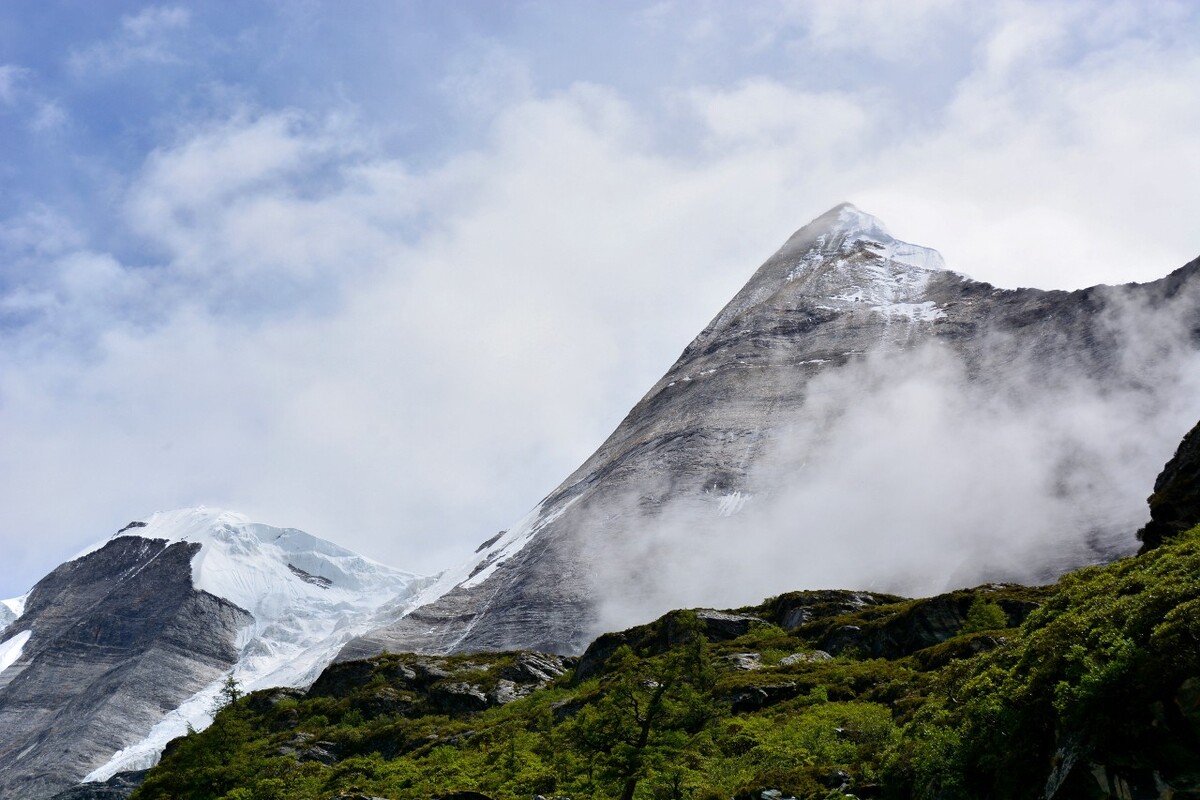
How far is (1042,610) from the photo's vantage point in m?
28.9

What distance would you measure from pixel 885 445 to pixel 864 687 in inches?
5710

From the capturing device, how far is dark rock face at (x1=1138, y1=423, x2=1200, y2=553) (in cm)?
3900

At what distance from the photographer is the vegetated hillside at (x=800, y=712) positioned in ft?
61.7

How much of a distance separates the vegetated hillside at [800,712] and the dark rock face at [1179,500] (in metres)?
7.81

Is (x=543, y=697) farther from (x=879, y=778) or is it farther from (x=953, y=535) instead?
(x=953, y=535)

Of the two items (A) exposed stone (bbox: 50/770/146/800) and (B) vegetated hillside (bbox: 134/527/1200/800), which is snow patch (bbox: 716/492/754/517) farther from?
(A) exposed stone (bbox: 50/770/146/800)

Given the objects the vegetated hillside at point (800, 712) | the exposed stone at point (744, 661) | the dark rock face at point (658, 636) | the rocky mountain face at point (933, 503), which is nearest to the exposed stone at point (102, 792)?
the rocky mountain face at point (933, 503)

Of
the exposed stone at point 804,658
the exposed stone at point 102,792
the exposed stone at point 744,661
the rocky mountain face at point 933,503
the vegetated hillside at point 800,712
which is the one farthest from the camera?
the exposed stone at point 102,792

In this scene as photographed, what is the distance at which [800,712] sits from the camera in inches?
1905

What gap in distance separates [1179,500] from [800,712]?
63.3 feet

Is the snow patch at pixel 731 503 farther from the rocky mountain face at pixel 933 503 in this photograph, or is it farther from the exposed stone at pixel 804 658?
the exposed stone at pixel 804 658

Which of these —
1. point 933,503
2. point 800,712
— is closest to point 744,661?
point 800,712

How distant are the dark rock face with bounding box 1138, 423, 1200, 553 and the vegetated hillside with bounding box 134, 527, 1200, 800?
7.81m

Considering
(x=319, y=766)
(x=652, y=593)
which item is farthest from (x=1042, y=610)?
(x=652, y=593)
